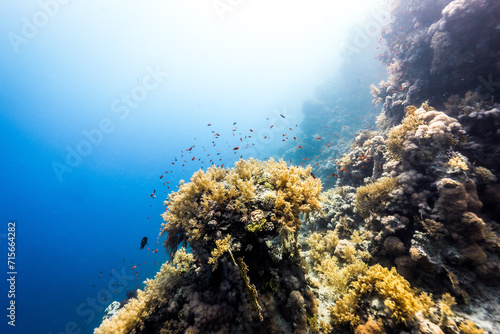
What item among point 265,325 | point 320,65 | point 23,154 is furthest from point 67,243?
point 320,65

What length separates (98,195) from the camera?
8106cm

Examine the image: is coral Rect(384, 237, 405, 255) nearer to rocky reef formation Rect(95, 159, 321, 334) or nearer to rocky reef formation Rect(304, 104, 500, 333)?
rocky reef formation Rect(304, 104, 500, 333)

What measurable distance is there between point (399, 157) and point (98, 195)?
108 metres

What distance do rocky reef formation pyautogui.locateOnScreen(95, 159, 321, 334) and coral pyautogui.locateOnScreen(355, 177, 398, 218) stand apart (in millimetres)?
3696

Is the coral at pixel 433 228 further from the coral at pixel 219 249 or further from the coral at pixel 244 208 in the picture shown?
the coral at pixel 219 249

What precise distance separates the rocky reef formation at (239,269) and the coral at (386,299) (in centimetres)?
69

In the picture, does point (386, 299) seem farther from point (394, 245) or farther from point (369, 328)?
point (394, 245)

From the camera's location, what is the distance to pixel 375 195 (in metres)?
6.70

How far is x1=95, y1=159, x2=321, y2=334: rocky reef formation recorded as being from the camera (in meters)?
3.82

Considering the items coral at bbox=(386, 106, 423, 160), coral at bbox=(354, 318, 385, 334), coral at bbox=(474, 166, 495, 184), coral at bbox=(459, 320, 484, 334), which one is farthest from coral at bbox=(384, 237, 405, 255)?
coral at bbox=(386, 106, 423, 160)

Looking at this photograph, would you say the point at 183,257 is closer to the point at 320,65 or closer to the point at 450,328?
the point at 450,328

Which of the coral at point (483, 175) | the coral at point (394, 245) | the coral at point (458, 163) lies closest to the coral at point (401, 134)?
the coral at point (458, 163)

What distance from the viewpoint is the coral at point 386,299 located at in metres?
3.60

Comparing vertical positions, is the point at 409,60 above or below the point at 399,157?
above
